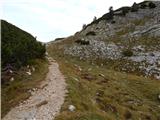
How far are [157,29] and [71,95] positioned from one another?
45.4 metres

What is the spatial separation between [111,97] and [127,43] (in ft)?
108

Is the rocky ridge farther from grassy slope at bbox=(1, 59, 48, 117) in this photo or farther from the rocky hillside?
grassy slope at bbox=(1, 59, 48, 117)

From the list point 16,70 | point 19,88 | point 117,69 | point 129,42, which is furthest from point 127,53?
point 19,88

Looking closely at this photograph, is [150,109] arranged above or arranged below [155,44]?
below

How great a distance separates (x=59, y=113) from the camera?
2398cm

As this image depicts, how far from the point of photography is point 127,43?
63938 millimetres

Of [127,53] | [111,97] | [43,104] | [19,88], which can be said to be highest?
[127,53]

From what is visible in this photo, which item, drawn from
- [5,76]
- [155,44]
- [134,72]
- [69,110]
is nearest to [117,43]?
[155,44]

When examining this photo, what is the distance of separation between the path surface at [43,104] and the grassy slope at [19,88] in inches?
27.3

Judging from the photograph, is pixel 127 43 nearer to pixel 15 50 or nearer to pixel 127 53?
pixel 127 53

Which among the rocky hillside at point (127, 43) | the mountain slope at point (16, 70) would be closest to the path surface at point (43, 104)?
the mountain slope at point (16, 70)

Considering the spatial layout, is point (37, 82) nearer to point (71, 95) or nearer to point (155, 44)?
point (71, 95)

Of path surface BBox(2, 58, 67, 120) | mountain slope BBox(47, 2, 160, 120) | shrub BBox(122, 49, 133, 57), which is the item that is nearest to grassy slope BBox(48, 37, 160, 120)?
mountain slope BBox(47, 2, 160, 120)

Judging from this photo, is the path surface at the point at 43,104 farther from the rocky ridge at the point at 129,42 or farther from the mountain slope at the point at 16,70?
the rocky ridge at the point at 129,42
